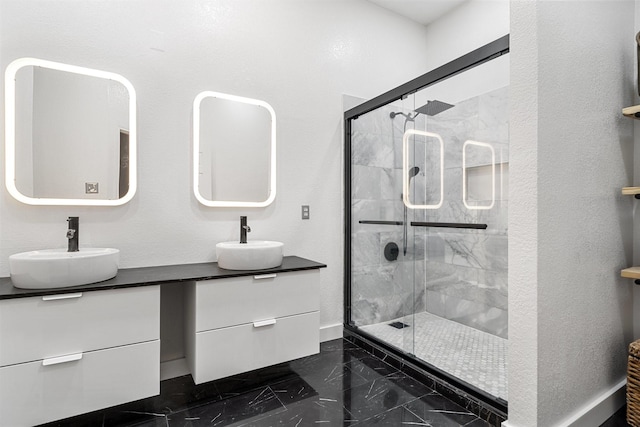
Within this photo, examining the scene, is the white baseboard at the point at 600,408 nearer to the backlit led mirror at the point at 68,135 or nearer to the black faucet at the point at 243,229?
the black faucet at the point at 243,229

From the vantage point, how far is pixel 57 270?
58.9 inches

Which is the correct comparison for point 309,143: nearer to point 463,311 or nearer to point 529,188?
point 529,188

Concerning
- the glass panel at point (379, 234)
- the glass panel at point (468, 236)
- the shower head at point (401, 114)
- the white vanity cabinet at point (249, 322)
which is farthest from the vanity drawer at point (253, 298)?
the shower head at point (401, 114)

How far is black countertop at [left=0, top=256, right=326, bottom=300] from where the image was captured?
57.6 inches

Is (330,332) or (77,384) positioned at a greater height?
(77,384)

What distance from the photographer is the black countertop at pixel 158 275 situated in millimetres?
1464

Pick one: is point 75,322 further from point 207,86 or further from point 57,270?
point 207,86

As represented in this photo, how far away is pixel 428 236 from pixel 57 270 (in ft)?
7.68

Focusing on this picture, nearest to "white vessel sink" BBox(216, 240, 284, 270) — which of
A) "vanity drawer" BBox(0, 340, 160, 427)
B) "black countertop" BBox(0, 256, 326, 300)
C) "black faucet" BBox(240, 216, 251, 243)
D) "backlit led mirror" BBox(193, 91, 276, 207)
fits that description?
"black countertop" BBox(0, 256, 326, 300)

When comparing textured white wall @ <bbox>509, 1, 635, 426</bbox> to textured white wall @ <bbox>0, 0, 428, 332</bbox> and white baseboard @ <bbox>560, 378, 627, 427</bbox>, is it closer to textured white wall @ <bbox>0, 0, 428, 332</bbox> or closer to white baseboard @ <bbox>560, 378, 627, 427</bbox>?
white baseboard @ <bbox>560, 378, 627, 427</bbox>

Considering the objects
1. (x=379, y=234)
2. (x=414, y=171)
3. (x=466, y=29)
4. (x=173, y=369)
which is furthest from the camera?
(x=466, y=29)

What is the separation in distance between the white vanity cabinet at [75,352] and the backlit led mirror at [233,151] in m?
0.85

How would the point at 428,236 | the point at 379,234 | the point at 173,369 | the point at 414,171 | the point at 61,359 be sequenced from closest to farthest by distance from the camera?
the point at 61,359
the point at 173,369
the point at 414,171
the point at 428,236
the point at 379,234

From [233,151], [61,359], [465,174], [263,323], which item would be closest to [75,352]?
[61,359]
